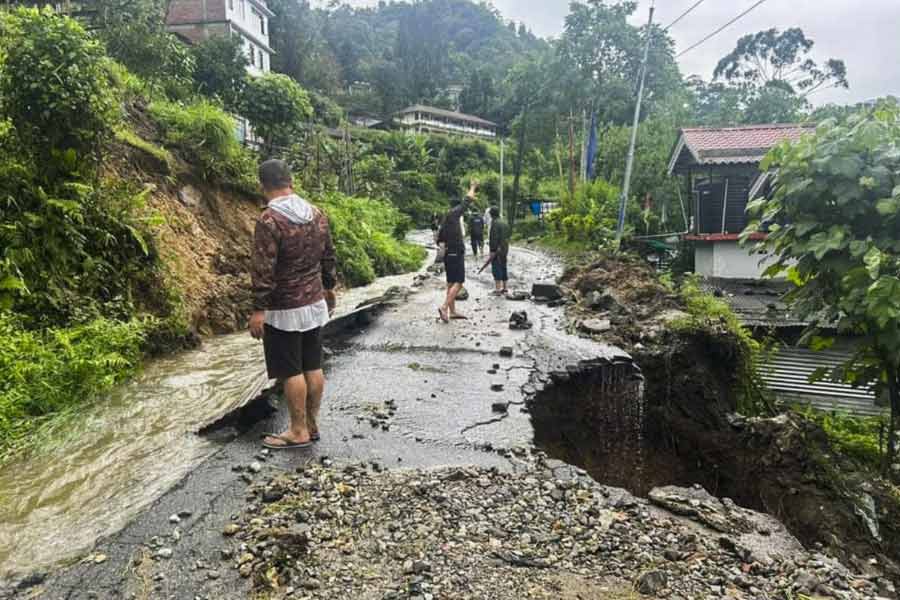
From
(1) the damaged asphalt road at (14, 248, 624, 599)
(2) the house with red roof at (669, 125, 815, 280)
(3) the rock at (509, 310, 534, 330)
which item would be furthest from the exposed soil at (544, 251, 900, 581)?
(2) the house with red roof at (669, 125, 815, 280)

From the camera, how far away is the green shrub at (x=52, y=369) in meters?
4.81

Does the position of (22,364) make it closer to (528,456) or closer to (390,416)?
(390,416)

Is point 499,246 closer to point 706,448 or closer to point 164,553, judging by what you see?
point 706,448

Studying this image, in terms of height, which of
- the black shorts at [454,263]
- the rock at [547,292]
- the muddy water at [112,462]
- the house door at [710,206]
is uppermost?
the house door at [710,206]

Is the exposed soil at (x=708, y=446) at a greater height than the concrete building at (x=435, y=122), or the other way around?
the concrete building at (x=435, y=122)

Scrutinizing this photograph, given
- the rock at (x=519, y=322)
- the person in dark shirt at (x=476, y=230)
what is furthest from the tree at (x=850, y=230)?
the person in dark shirt at (x=476, y=230)

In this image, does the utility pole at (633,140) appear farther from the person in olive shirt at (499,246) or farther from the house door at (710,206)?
the person in olive shirt at (499,246)

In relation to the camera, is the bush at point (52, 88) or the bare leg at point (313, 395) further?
the bush at point (52, 88)

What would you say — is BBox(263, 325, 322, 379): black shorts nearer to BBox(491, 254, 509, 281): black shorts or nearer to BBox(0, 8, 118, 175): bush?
BBox(0, 8, 118, 175): bush

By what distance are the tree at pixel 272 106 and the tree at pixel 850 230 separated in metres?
16.5

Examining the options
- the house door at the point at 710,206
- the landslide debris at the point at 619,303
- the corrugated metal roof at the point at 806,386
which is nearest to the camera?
the landslide debris at the point at 619,303

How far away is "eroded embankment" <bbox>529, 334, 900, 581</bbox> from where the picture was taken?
5586mm

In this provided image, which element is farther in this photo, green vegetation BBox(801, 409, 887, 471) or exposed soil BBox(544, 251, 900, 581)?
green vegetation BBox(801, 409, 887, 471)

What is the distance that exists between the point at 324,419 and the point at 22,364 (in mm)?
2700
